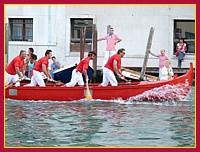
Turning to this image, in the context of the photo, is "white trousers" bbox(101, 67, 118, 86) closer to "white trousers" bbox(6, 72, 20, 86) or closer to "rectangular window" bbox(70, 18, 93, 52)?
"white trousers" bbox(6, 72, 20, 86)

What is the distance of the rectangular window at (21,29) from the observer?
27781 mm

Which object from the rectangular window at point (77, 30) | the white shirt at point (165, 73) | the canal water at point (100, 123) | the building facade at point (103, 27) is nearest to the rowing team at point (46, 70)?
the canal water at point (100, 123)

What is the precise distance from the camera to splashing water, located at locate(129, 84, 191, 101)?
16516mm

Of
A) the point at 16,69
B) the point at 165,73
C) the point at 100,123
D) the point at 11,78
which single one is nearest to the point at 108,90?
the point at 16,69

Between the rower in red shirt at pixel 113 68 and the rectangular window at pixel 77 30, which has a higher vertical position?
the rectangular window at pixel 77 30

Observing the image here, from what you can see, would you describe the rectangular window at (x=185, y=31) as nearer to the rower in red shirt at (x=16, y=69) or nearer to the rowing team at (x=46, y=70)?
the rowing team at (x=46, y=70)

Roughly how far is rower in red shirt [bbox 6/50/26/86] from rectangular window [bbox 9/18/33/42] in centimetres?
1101

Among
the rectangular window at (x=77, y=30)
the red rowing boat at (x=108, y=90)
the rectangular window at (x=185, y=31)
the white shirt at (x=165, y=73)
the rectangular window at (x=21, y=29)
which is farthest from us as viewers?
the rectangular window at (x=21, y=29)

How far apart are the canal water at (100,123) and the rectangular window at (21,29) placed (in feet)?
36.9

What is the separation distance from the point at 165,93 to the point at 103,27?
36.4ft

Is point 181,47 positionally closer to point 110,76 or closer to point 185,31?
point 185,31

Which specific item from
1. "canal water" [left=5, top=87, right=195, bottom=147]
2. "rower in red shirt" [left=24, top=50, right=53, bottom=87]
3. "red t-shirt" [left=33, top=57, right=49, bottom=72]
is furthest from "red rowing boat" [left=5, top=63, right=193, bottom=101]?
"red t-shirt" [left=33, top=57, right=49, bottom=72]

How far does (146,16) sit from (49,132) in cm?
1652

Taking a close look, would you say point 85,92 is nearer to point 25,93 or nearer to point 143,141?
point 25,93
